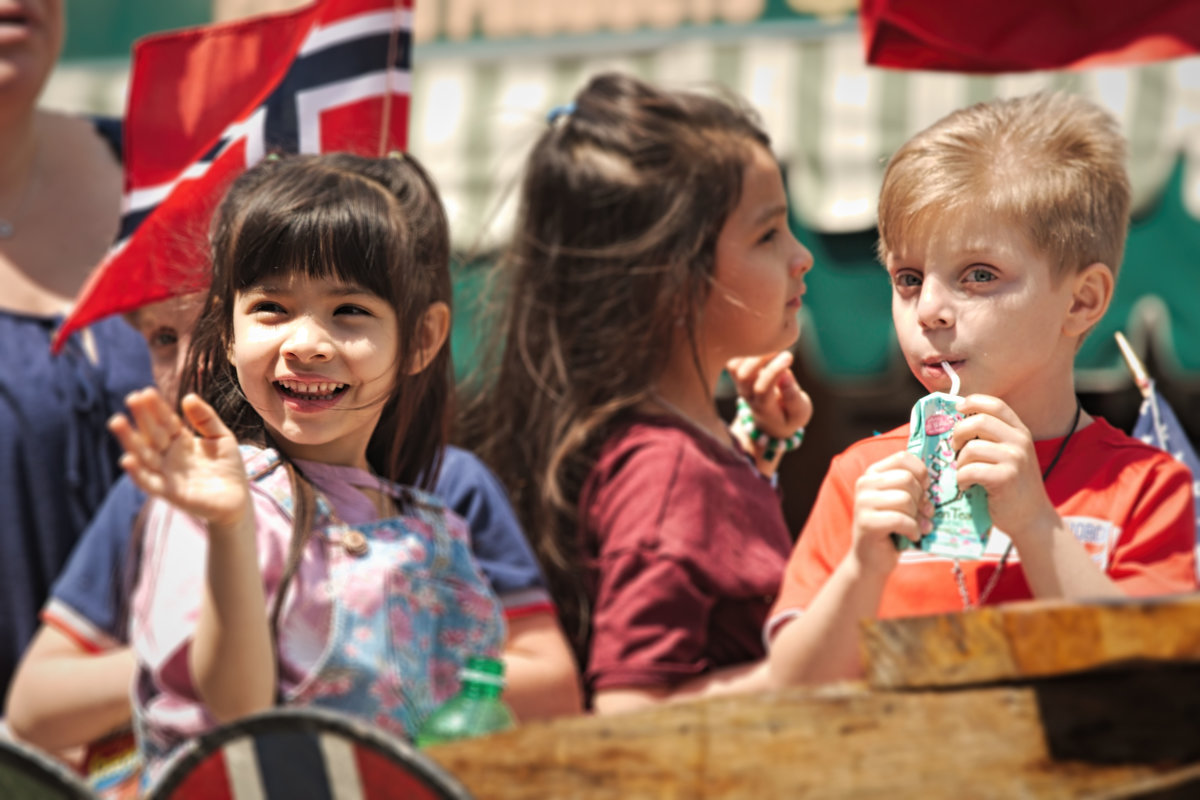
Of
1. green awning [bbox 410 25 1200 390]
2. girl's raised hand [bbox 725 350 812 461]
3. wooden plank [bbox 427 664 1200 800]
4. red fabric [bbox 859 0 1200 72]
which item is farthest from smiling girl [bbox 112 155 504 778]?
green awning [bbox 410 25 1200 390]

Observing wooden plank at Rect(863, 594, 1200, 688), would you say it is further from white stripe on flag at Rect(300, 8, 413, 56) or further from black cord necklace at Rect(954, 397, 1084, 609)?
white stripe on flag at Rect(300, 8, 413, 56)

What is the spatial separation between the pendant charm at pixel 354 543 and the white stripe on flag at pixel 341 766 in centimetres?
25

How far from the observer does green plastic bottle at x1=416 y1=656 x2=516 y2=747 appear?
143 centimetres

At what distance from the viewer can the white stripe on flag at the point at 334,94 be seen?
1.68 m

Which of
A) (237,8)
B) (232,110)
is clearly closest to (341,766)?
(232,110)

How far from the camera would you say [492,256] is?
9.26 ft

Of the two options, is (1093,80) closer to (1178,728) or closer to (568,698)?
(568,698)

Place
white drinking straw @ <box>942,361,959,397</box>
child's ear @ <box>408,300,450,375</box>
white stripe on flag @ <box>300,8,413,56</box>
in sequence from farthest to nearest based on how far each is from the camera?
white stripe on flag @ <box>300,8,413,56</box>
child's ear @ <box>408,300,450,375</box>
white drinking straw @ <box>942,361,959,397</box>

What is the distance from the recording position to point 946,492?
1387 millimetres

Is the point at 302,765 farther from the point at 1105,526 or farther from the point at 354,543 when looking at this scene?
the point at 1105,526

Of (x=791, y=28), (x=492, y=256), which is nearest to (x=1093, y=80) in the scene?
(x=791, y=28)

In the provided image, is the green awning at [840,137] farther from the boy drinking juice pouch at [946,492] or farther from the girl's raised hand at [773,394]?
the boy drinking juice pouch at [946,492]

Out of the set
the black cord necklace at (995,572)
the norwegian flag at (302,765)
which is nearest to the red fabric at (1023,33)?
the black cord necklace at (995,572)

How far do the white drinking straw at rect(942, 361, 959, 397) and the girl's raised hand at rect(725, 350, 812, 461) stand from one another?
0.59 m
